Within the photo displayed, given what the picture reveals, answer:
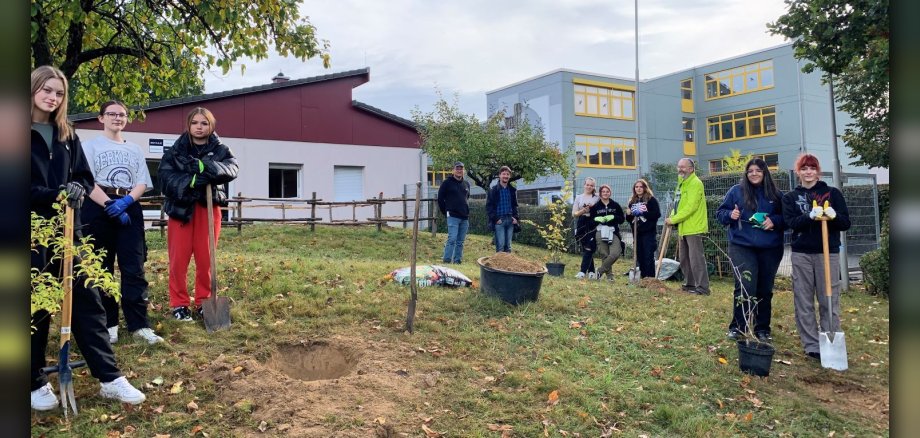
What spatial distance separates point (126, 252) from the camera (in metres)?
4.54

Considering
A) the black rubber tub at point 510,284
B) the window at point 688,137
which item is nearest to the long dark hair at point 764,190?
the black rubber tub at point 510,284

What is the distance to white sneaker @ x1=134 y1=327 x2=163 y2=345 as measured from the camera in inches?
182

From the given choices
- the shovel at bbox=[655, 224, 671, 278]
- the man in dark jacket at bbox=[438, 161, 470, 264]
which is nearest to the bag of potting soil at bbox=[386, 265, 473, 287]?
the man in dark jacket at bbox=[438, 161, 470, 264]

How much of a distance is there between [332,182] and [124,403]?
695 inches

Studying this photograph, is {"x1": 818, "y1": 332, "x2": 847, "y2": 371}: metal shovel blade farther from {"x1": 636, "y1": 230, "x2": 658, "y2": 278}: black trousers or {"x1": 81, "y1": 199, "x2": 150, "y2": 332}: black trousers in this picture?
{"x1": 81, "y1": 199, "x2": 150, "y2": 332}: black trousers

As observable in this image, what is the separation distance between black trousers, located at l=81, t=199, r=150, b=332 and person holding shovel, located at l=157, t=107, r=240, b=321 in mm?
406

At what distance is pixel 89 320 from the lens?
138 inches

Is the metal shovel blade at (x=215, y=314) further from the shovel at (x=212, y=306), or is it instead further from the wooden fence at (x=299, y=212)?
the wooden fence at (x=299, y=212)

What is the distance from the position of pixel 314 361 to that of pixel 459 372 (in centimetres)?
130

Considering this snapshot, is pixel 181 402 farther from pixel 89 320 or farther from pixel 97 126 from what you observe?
pixel 97 126

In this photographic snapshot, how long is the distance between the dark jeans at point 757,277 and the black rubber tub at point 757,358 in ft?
1.94

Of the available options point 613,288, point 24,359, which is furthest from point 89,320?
point 613,288

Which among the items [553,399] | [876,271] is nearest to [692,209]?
[876,271]

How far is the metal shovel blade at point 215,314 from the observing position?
5.07 metres
